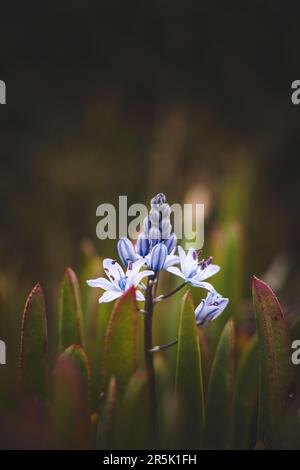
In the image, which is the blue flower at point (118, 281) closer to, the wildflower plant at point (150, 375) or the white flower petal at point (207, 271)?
the wildflower plant at point (150, 375)

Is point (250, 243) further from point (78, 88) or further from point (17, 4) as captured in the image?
point (17, 4)

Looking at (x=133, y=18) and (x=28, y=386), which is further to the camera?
(x=133, y=18)

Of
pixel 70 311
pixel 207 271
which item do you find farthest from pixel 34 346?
pixel 207 271

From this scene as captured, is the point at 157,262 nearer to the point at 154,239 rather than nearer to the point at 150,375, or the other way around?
the point at 154,239

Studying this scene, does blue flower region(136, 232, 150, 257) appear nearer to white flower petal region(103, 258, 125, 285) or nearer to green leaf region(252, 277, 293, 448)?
white flower petal region(103, 258, 125, 285)

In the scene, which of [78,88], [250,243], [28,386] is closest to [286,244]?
[250,243]

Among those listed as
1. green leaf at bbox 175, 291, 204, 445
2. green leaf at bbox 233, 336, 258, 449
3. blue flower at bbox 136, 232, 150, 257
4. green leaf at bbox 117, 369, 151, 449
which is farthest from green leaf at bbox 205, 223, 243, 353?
green leaf at bbox 117, 369, 151, 449

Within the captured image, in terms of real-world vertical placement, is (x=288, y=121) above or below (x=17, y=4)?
below
